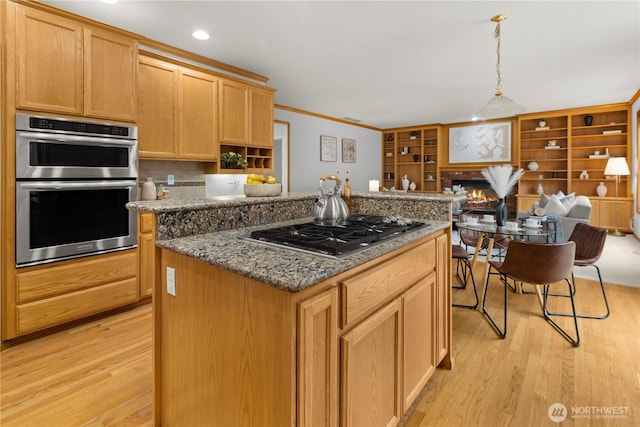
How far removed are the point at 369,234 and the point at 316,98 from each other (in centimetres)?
484

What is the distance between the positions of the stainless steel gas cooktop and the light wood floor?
943 mm

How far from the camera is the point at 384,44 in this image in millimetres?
3482

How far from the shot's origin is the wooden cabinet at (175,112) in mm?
3223

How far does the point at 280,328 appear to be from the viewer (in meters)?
0.99

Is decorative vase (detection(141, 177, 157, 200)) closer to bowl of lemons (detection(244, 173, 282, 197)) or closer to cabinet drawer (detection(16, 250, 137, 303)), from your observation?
cabinet drawer (detection(16, 250, 137, 303))

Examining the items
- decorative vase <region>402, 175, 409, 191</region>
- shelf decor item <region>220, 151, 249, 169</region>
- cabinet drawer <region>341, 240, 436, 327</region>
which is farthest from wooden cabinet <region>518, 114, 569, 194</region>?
cabinet drawer <region>341, 240, 436, 327</region>

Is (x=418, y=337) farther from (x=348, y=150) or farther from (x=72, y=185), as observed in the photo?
(x=348, y=150)

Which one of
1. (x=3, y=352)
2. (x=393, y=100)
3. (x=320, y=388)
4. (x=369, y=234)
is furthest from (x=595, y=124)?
(x=3, y=352)

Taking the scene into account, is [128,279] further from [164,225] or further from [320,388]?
[320,388]

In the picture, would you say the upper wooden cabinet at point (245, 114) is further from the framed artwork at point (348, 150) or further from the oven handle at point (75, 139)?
the framed artwork at point (348, 150)

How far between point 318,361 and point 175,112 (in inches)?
A: 124

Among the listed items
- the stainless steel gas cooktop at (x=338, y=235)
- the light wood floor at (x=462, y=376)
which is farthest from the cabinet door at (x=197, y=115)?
the stainless steel gas cooktop at (x=338, y=235)

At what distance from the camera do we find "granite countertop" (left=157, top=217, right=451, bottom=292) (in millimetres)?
983

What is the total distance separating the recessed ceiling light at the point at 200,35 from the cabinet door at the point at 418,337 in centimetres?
292
